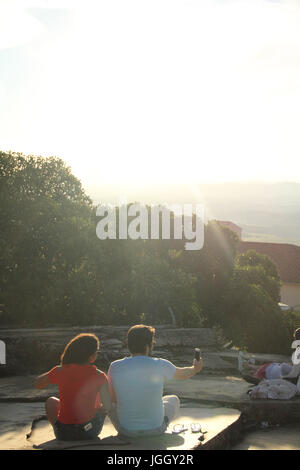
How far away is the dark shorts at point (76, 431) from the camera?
6.25 meters

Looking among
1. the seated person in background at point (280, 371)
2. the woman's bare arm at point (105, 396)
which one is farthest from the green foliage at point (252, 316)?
the woman's bare arm at point (105, 396)

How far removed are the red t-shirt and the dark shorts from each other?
35mm

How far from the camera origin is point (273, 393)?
8.68m

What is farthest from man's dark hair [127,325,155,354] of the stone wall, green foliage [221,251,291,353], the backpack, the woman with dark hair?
green foliage [221,251,291,353]

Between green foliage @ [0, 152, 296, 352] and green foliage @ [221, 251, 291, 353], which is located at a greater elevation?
green foliage @ [0, 152, 296, 352]

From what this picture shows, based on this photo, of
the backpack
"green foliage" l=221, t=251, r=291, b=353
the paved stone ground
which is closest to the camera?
the paved stone ground

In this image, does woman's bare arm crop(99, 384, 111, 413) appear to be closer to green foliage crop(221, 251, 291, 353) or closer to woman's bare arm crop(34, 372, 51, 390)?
woman's bare arm crop(34, 372, 51, 390)

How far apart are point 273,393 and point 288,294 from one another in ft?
236

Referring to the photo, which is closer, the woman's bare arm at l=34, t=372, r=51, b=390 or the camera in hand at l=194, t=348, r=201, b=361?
the woman's bare arm at l=34, t=372, r=51, b=390

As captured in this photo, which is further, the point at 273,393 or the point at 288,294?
the point at 288,294

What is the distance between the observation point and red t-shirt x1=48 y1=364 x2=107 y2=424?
6.27 meters

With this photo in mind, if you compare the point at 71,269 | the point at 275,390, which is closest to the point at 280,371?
the point at 275,390
